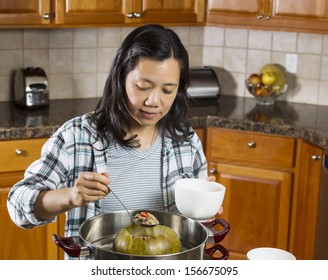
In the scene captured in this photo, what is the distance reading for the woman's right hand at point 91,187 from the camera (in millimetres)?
1477

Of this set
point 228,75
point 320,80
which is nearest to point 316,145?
point 320,80

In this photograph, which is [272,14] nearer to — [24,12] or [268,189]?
[268,189]

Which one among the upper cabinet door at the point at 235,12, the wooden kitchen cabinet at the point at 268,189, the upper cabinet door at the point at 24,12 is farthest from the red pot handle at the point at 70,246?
the upper cabinet door at the point at 235,12

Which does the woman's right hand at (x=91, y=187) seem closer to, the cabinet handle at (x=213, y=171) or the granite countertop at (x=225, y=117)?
the granite countertop at (x=225, y=117)

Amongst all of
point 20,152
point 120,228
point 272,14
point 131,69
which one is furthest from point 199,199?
point 272,14

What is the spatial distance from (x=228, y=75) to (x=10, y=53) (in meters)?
1.20

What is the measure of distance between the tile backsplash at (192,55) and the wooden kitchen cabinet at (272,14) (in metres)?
0.31

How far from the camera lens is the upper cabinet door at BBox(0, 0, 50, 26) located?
3055 mm

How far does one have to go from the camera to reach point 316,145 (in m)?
3.13

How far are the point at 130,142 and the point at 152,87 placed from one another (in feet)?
0.62

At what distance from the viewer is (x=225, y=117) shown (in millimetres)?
3354

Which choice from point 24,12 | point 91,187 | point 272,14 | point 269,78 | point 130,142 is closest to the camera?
point 91,187
